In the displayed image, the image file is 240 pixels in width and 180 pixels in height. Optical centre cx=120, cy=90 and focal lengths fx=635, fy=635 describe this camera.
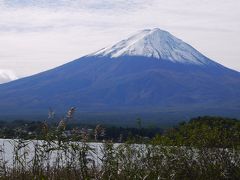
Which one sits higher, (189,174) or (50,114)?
(50,114)

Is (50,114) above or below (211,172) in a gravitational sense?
above

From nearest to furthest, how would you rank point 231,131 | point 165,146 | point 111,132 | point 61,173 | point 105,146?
point 105,146, point 61,173, point 165,146, point 231,131, point 111,132

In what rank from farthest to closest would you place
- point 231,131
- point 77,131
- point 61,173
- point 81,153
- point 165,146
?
point 231,131 < point 165,146 < point 61,173 < point 77,131 < point 81,153

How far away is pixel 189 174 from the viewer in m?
9.16

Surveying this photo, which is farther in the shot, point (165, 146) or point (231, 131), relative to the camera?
point (231, 131)

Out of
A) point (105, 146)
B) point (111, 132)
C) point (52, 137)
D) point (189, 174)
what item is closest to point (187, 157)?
point (189, 174)

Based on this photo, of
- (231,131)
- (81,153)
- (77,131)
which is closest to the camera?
(81,153)

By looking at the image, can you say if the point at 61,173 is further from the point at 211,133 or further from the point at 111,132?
the point at 111,132

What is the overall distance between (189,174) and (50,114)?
143 inches

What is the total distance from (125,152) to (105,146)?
1746mm

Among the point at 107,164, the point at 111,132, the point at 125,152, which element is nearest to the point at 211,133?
the point at 125,152

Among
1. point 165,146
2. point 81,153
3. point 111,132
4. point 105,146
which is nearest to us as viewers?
point 81,153

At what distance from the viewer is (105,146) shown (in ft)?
22.6

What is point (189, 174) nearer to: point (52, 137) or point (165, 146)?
point (165, 146)
